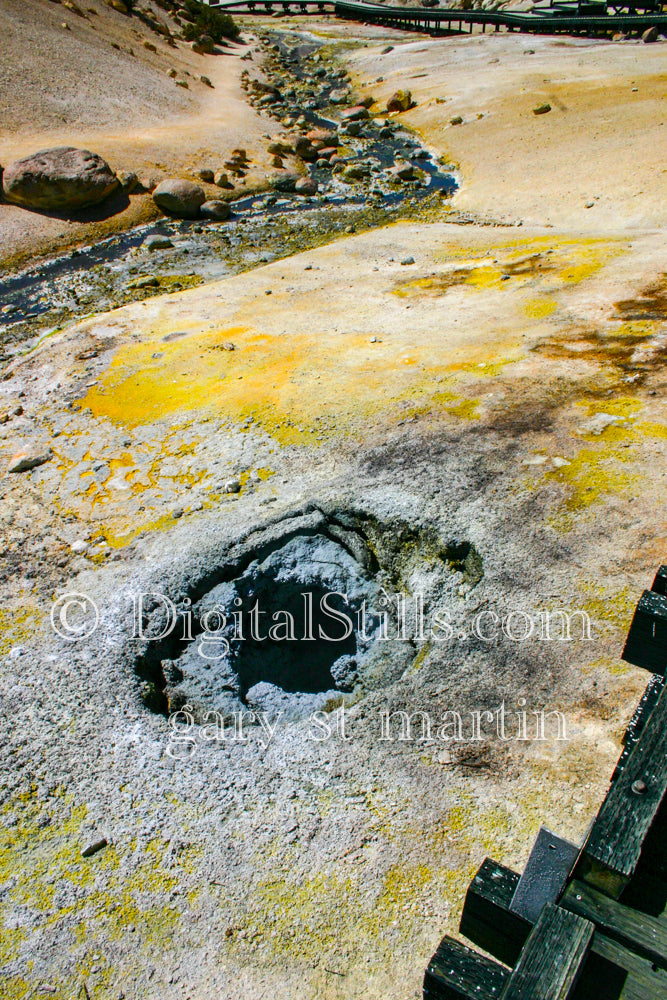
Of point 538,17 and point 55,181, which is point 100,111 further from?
point 538,17

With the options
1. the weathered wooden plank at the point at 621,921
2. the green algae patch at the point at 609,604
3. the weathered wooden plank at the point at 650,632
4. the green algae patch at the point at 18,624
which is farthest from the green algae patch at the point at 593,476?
the green algae patch at the point at 18,624

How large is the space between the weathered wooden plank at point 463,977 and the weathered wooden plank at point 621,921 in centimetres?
28

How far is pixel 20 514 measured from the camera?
18.3ft

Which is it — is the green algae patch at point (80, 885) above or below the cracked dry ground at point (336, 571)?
below

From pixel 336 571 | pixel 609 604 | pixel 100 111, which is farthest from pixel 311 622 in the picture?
pixel 100 111

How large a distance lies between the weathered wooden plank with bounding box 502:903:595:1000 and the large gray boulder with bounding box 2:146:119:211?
1500 cm

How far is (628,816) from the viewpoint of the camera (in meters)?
1.53

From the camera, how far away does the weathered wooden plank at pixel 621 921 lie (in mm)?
1438

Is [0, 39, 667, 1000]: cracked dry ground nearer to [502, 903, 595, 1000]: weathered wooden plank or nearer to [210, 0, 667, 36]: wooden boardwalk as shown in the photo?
[502, 903, 595, 1000]: weathered wooden plank

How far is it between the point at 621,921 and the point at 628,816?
8.8 inches

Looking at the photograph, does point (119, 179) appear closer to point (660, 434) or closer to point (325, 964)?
point (660, 434)

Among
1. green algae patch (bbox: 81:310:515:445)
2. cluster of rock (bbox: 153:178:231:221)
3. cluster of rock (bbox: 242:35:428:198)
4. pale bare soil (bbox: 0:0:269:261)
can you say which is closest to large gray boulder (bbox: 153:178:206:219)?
cluster of rock (bbox: 153:178:231:221)

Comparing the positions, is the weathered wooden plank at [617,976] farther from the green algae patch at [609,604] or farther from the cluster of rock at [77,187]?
the cluster of rock at [77,187]

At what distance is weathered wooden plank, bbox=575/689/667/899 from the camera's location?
4.82 ft
